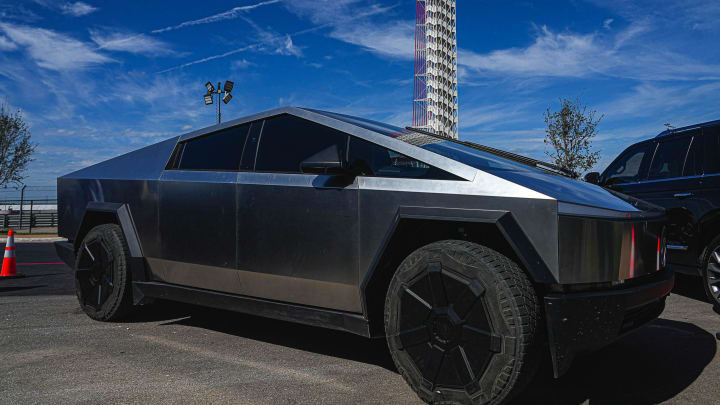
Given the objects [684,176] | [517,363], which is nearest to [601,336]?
[517,363]

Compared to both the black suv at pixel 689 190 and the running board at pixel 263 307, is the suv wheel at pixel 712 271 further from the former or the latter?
the running board at pixel 263 307

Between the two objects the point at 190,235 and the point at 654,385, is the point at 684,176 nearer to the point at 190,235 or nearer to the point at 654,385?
the point at 654,385

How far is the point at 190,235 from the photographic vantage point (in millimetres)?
3617

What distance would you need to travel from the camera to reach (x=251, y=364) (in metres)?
3.23

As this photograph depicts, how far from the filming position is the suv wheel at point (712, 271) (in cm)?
499

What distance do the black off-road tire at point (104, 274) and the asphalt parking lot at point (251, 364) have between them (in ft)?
0.47

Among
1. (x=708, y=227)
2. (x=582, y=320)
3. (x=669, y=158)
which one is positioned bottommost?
(x=582, y=320)

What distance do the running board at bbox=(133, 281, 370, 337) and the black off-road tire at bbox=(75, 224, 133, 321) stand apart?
0.21 m

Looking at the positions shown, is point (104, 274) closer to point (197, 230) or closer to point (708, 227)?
point (197, 230)

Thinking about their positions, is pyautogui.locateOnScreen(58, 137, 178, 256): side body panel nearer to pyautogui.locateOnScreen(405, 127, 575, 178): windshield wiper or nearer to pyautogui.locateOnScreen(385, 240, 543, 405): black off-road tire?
pyautogui.locateOnScreen(405, 127, 575, 178): windshield wiper

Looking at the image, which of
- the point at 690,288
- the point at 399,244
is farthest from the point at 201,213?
the point at 690,288

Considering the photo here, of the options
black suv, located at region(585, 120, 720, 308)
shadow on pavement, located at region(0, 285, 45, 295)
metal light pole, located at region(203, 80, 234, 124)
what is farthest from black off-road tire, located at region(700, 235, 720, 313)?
metal light pole, located at region(203, 80, 234, 124)

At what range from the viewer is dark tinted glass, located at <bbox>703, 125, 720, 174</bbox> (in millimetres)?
5250

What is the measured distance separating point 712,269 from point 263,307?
434cm
